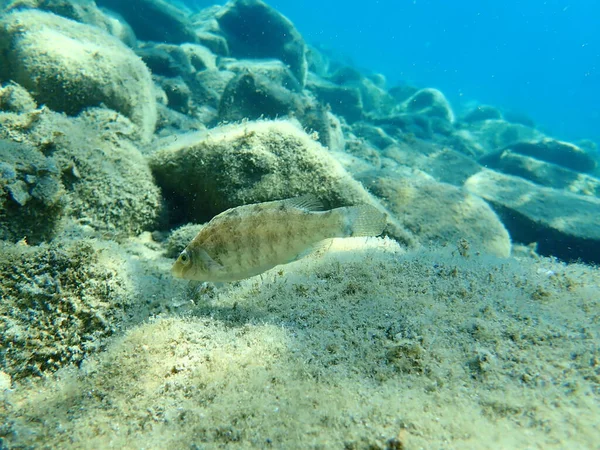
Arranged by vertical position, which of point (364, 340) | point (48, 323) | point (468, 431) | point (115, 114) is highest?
point (468, 431)

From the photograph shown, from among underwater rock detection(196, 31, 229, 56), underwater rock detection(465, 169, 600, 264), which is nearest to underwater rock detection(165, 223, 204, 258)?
underwater rock detection(465, 169, 600, 264)

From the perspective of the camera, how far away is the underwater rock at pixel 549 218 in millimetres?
8258

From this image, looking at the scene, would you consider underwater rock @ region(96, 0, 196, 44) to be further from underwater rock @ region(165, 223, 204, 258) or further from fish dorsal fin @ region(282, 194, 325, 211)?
fish dorsal fin @ region(282, 194, 325, 211)

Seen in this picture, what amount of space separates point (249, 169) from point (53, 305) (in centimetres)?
259

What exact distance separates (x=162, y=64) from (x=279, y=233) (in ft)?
39.1

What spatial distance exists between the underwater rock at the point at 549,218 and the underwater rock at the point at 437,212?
2675 mm

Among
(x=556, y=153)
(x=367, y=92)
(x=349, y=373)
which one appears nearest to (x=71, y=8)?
(x=349, y=373)

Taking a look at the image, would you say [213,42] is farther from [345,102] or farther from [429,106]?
[429,106]

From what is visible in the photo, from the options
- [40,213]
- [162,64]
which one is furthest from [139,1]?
[40,213]

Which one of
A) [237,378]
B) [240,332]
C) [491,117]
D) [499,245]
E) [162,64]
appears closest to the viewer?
[237,378]

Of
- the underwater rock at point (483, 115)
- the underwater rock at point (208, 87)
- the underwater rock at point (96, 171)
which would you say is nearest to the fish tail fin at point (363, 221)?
the underwater rock at point (96, 171)

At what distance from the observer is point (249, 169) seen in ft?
14.4

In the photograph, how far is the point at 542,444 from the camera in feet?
4.88

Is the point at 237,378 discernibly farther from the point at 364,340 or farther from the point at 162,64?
the point at 162,64
